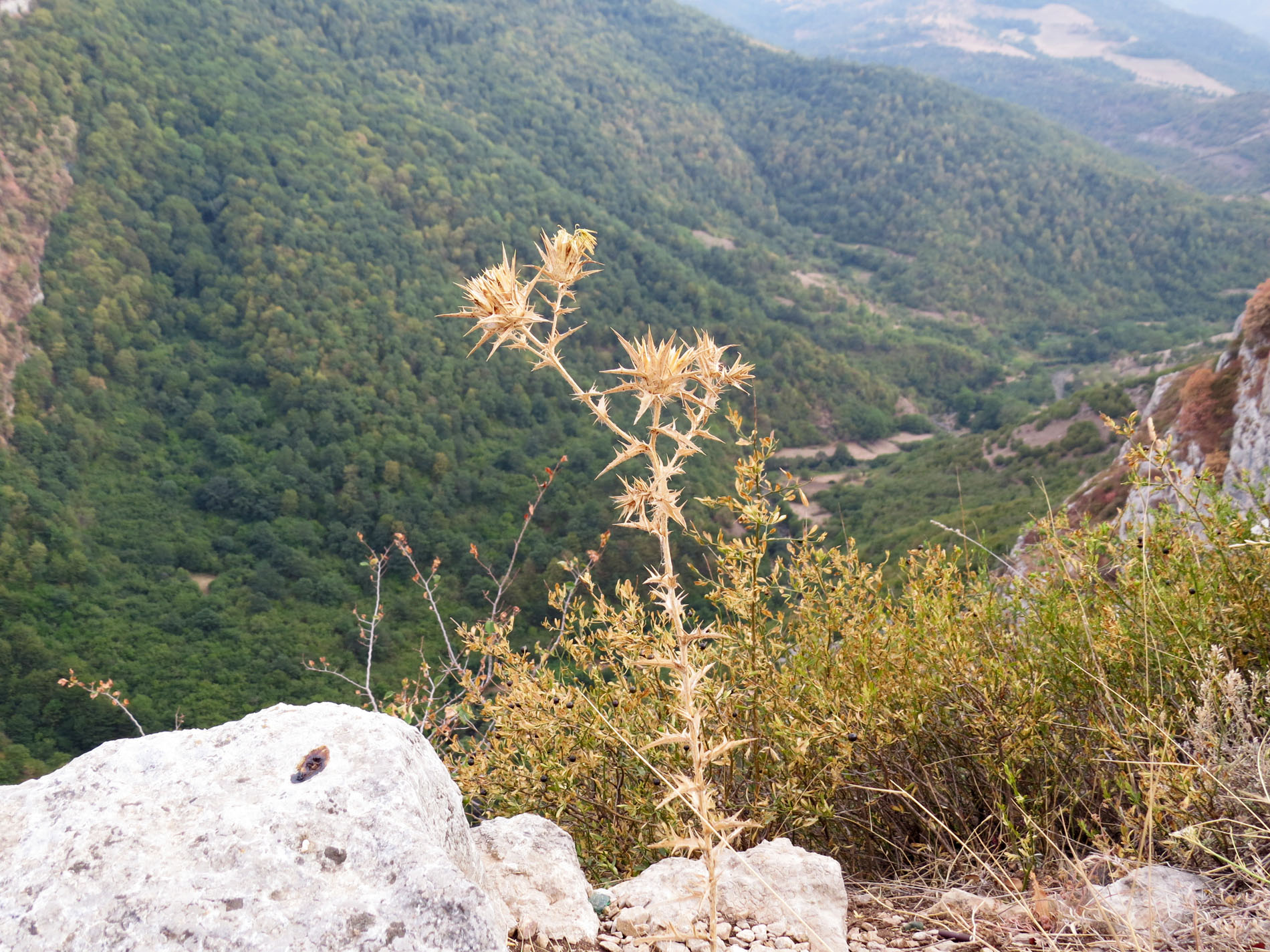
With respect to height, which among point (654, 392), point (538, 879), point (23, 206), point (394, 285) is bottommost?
point (394, 285)

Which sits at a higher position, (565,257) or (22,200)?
(565,257)

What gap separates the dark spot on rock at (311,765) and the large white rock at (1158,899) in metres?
2.06

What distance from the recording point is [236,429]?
61688mm

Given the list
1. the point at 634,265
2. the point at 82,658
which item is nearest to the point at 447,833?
the point at 82,658

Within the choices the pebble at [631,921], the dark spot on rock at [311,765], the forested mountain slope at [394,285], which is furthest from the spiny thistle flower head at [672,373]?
the forested mountain slope at [394,285]

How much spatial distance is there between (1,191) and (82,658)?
145ft

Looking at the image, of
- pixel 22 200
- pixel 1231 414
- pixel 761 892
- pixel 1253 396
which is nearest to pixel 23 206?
pixel 22 200

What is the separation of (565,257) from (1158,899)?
241 cm

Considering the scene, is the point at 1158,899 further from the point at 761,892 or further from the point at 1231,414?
the point at 1231,414

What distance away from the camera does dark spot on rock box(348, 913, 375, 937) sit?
5.15ft

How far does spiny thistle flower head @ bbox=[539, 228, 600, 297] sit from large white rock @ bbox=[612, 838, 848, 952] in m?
1.67

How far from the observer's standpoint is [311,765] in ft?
6.38

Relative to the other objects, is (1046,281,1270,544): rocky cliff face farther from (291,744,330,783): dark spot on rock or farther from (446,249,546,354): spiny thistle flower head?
(446,249,546,354): spiny thistle flower head

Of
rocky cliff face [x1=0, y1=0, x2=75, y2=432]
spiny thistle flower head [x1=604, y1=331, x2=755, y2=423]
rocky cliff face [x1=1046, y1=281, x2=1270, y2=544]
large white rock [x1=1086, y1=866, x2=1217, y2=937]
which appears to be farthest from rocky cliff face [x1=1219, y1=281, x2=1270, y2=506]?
rocky cliff face [x1=0, y1=0, x2=75, y2=432]
